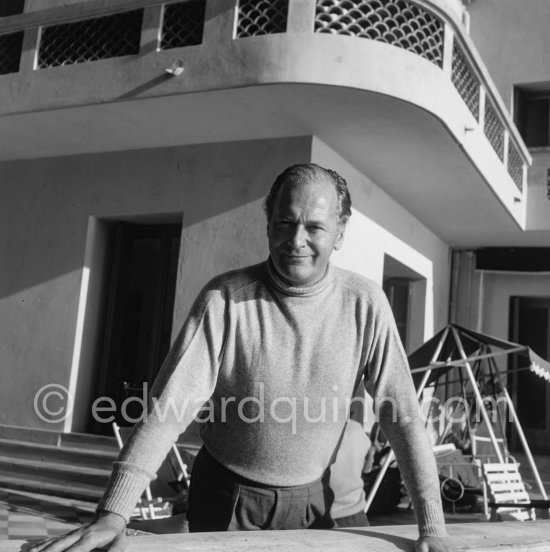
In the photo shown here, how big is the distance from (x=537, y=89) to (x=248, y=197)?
6.10 metres

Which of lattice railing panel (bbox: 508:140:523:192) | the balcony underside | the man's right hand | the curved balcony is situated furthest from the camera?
lattice railing panel (bbox: 508:140:523:192)

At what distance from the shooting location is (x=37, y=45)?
28.0 ft

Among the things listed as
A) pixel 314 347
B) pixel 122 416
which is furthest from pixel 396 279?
pixel 314 347

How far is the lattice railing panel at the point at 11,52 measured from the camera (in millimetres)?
8938

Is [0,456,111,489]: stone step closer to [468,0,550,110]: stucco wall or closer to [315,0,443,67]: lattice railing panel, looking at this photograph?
[315,0,443,67]: lattice railing panel

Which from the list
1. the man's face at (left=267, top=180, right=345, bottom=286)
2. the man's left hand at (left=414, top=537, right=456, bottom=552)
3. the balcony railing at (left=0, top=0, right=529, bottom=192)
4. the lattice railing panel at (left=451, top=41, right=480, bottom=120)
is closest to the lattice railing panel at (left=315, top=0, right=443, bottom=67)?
the balcony railing at (left=0, top=0, right=529, bottom=192)

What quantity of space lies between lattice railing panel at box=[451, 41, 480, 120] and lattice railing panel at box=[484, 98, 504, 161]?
2.06ft

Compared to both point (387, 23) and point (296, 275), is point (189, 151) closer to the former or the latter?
point (387, 23)

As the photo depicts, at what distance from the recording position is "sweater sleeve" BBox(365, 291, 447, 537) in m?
1.84

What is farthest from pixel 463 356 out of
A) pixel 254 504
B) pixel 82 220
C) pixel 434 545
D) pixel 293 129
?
pixel 434 545

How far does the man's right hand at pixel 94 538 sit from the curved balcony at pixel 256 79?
5.88 metres

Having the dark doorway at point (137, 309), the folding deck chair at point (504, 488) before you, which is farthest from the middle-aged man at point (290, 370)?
the dark doorway at point (137, 309)

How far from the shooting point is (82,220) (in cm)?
958

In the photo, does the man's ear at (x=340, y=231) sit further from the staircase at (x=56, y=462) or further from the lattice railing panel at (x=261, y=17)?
the staircase at (x=56, y=462)
